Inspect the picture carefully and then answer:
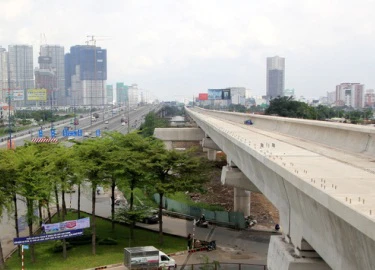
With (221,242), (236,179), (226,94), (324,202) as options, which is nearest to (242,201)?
(221,242)

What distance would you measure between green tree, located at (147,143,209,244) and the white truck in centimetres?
357

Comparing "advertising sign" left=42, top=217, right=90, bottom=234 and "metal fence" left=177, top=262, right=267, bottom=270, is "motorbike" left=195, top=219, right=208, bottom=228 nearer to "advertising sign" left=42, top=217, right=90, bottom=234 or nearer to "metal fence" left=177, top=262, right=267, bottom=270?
"metal fence" left=177, top=262, right=267, bottom=270

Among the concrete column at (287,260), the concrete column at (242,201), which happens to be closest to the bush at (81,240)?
the concrete column at (242,201)

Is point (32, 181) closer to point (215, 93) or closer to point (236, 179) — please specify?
point (236, 179)

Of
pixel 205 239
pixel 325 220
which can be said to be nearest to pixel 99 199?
pixel 205 239

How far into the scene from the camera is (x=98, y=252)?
23.1m

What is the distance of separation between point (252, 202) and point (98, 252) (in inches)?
646

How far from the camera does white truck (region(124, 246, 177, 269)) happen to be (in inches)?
783

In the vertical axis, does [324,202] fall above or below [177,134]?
above

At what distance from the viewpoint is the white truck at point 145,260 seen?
1989cm

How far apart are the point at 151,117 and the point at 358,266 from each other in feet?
269

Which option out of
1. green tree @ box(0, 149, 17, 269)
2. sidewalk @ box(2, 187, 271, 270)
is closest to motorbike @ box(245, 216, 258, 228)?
sidewalk @ box(2, 187, 271, 270)

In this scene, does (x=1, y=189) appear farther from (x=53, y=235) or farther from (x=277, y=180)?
(x=277, y=180)

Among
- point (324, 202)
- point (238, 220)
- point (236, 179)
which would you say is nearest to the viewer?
point (324, 202)
